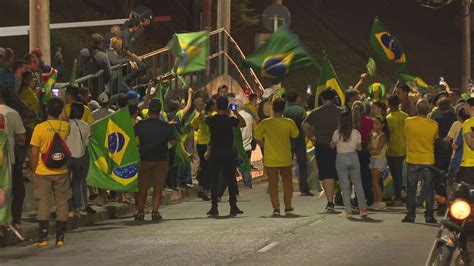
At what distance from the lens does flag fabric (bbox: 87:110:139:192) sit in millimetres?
18250

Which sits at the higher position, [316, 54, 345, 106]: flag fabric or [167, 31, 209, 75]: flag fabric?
[167, 31, 209, 75]: flag fabric

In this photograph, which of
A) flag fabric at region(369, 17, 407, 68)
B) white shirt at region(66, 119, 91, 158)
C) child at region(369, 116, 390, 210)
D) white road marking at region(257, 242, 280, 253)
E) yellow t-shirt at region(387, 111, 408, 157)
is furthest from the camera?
flag fabric at region(369, 17, 407, 68)

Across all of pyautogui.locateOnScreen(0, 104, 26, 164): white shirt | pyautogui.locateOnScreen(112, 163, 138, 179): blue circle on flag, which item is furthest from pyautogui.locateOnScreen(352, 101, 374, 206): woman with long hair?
pyautogui.locateOnScreen(0, 104, 26, 164): white shirt

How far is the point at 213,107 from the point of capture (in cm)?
2152

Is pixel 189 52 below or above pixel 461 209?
above

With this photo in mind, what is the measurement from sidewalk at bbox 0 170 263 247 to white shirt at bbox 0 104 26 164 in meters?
1.03

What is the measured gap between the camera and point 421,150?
17.1 metres

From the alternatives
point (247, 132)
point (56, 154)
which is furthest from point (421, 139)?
point (247, 132)

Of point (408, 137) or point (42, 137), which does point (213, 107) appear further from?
point (42, 137)

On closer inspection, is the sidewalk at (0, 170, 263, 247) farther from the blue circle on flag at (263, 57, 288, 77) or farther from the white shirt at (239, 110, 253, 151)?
the blue circle on flag at (263, 57, 288, 77)

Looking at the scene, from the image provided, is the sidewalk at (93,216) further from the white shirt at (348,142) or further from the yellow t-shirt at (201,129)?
the white shirt at (348,142)

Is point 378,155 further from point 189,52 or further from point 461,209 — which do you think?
point 461,209

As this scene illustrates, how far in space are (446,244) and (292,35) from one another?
13.3 meters

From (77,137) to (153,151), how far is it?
177 cm
